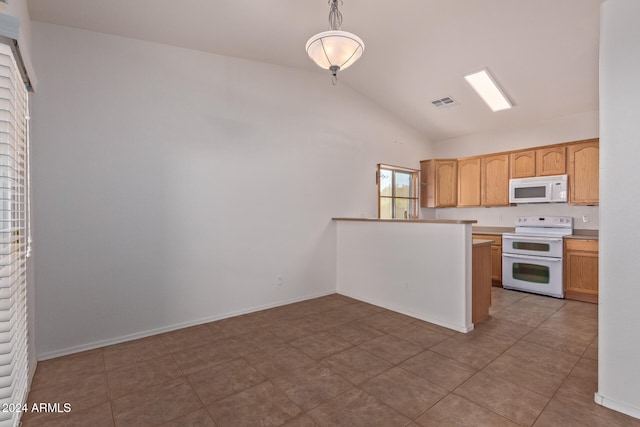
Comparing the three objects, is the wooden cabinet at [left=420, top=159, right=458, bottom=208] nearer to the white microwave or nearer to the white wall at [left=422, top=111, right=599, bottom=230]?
the white wall at [left=422, top=111, right=599, bottom=230]

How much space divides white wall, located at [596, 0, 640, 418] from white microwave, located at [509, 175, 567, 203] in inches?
122

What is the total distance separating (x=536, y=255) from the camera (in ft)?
15.2

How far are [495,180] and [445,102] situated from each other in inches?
66.2

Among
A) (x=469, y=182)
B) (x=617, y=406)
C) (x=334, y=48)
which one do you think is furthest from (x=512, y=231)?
(x=334, y=48)

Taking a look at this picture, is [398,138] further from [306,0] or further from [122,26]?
[122,26]

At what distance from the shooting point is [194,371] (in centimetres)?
254

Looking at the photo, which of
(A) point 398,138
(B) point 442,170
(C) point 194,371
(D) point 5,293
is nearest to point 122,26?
(D) point 5,293

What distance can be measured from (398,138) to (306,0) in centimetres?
336

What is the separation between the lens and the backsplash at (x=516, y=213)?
4.75m

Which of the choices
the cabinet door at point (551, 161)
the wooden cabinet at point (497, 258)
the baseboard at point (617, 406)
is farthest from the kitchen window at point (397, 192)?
the baseboard at point (617, 406)

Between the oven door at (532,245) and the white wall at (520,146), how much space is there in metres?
0.77

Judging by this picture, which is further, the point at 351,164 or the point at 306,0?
the point at 351,164

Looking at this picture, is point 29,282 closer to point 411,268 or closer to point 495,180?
point 411,268

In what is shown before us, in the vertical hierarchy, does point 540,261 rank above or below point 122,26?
below
